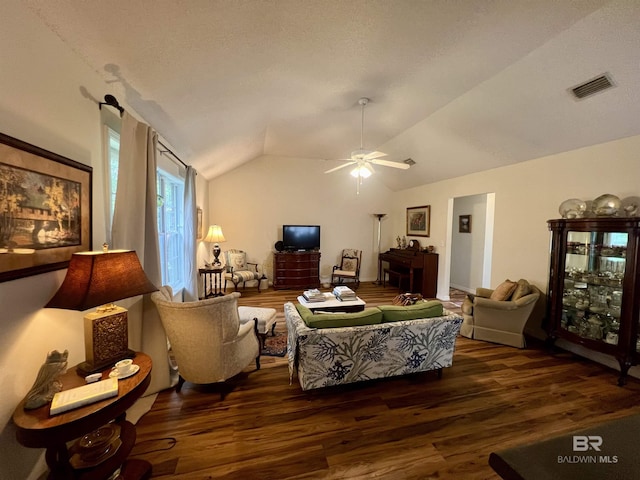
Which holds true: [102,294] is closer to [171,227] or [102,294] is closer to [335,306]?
[335,306]

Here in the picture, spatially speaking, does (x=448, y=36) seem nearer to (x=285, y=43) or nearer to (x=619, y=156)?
(x=285, y=43)

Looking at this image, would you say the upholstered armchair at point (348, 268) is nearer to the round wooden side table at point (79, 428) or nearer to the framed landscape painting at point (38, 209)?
the round wooden side table at point (79, 428)

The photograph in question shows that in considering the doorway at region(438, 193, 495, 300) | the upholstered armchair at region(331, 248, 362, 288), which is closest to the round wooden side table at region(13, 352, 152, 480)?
the upholstered armchair at region(331, 248, 362, 288)

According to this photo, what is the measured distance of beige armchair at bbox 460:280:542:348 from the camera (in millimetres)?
3297

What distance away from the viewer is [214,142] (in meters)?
3.67

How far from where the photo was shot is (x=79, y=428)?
3.69 feet

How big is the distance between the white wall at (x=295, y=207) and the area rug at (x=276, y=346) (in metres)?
2.84

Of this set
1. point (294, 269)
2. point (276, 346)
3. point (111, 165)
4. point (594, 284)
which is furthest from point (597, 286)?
point (111, 165)

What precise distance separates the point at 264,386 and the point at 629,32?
409 centimetres

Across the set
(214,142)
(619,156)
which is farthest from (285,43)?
(619,156)

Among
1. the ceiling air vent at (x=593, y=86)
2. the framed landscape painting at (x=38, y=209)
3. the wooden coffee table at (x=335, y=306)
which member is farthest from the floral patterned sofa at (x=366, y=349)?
the ceiling air vent at (x=593, y=86)

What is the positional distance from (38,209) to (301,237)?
4956 mm

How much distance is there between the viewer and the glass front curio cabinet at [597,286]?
2.52 metres

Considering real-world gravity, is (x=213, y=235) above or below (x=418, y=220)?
below
